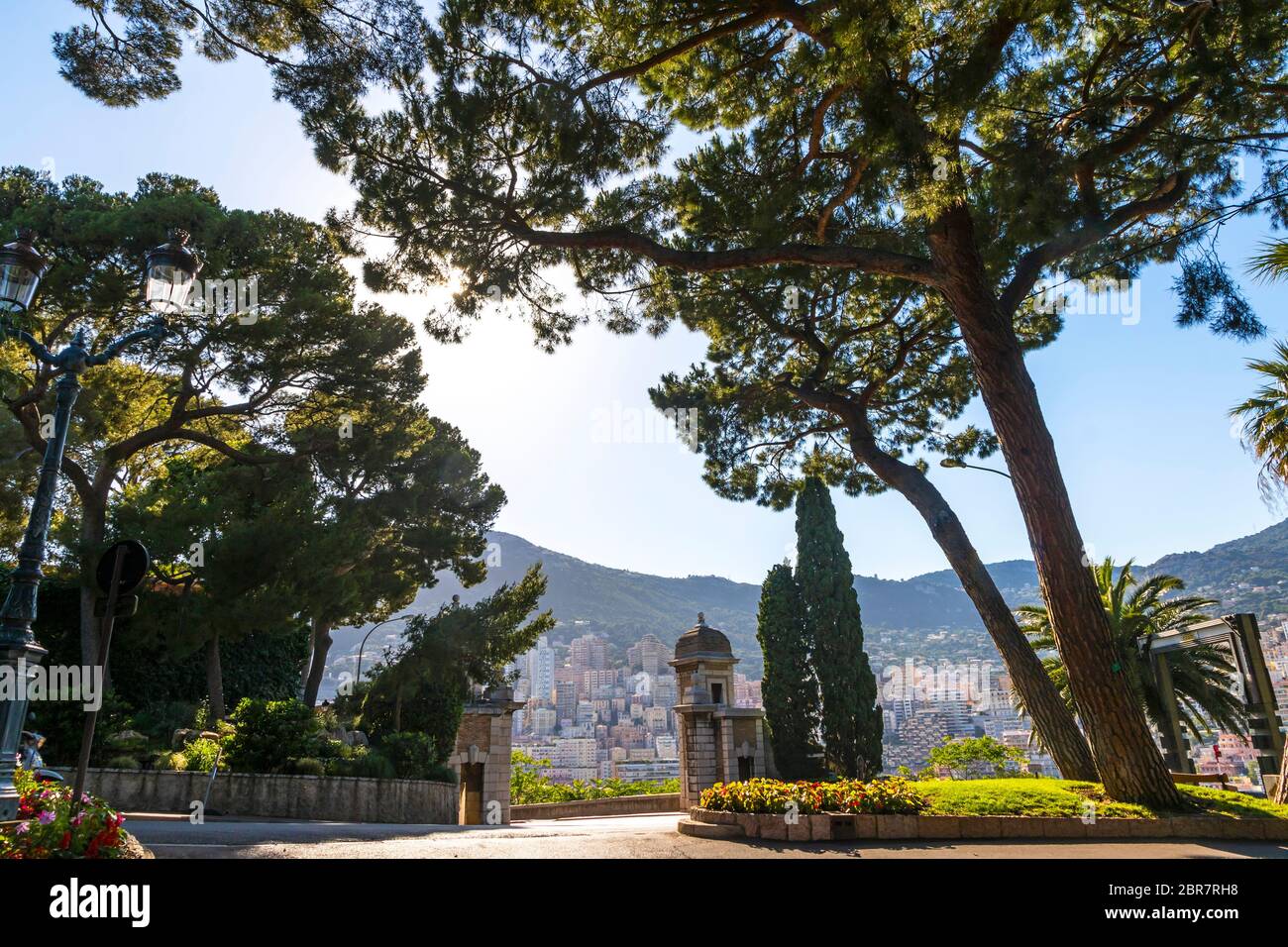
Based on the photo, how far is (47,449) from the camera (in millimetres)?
6000

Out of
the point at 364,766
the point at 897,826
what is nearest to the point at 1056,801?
the point at 897,826

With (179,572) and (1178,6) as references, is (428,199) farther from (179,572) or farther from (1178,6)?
(179,572)

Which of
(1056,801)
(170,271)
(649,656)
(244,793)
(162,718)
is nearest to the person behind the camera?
(170,271)

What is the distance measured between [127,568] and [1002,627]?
31.0 feet

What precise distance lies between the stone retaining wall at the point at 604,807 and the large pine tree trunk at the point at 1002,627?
53.4ft

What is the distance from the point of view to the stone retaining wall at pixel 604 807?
2294 centimetres

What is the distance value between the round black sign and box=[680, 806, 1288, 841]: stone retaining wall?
6.11m

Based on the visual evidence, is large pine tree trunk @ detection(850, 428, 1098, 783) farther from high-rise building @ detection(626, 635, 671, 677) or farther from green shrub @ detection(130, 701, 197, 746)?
high-rise building @ detection(626, 635, 671, 677)

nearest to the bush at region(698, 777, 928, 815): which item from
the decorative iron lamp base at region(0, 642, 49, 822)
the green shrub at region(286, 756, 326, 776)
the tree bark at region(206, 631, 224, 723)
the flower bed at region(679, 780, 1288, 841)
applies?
the flower bed at region(679, 780, 1288, 841)

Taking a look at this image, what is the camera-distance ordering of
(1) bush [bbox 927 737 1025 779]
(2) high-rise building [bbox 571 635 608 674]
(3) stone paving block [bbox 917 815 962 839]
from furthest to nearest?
1. (2) high-rise building [bbox 571 635 608 674]
2. (1) bush [bbox 927 737 1025 779]
3. (3) stone paving block [bbox 917 815 962 839]

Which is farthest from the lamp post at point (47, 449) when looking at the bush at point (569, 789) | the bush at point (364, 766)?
the bush at point (569, 789)

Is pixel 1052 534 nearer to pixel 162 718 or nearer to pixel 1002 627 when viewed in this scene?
pixel 1002 627

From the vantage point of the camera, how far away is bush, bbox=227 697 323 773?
460 inches
